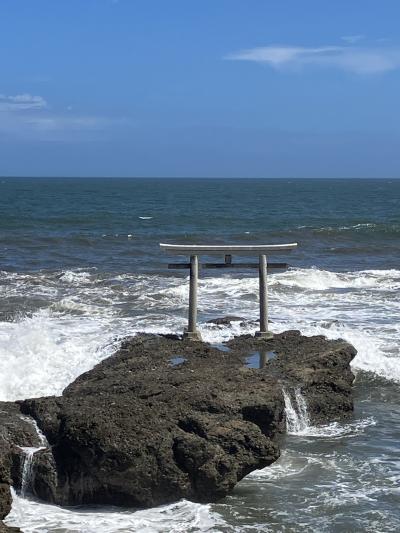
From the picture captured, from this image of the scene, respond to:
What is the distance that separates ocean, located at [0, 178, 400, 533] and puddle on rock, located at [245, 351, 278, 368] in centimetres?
159

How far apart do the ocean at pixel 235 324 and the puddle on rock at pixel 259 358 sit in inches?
62.7

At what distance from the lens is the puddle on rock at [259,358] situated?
48.0ft

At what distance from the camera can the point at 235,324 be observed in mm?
18125

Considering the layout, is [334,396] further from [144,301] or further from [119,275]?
[119,275]

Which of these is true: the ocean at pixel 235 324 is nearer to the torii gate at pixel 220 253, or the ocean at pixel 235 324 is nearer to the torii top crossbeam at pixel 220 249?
the torii gate at pixel 220 253

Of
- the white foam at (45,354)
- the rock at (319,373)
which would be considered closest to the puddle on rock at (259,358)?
the rock at (319,373)

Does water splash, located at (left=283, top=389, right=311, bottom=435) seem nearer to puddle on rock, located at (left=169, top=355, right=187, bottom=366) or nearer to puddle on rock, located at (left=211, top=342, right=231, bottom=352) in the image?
puddle on rock, located at (left=169, top=355, right=187, bottom=366)

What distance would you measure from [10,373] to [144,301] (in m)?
9.54

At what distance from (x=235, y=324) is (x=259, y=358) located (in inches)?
120

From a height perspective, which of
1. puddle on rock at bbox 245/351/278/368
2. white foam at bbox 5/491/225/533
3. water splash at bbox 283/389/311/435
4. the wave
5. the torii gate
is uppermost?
the torii gate

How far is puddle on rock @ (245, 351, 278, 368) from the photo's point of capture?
14.6 m

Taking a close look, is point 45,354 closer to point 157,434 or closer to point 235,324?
point 235,324

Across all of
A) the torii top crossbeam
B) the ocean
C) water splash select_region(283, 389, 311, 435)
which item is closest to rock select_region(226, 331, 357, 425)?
water splash select_region(283, 389, 311, 435)

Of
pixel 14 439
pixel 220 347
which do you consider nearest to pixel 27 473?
pixel 14 439
